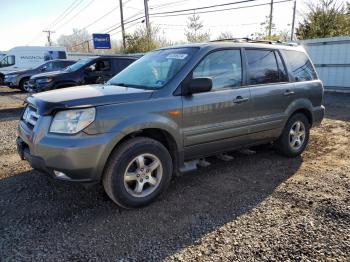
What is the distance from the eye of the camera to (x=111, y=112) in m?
3.23

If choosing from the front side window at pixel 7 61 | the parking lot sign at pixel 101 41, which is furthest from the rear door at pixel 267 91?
the parking lot sign at pixel 101 41

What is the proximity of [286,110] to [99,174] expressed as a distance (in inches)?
122

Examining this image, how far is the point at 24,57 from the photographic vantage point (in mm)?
23766

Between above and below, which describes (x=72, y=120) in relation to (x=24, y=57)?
below

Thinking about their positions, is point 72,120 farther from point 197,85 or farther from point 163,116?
point 197,85

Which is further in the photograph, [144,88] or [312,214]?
[144,88]

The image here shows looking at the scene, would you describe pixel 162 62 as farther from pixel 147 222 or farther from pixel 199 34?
pixel 199 34

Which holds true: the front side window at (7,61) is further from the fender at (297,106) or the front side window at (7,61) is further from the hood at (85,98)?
the fender at (297,106)

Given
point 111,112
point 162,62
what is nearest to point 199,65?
point 162,62

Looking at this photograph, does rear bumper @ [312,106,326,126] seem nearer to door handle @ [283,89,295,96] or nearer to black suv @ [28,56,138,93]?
door handle @ [283,89,295,96]

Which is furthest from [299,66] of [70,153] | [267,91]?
[70,153]

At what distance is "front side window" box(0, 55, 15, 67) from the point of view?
23.1 m

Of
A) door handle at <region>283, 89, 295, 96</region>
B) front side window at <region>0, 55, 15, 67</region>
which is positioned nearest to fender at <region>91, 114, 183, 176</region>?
door handle at <region>283, 89, 295, 96</region>

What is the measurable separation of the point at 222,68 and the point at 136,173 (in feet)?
5.91
